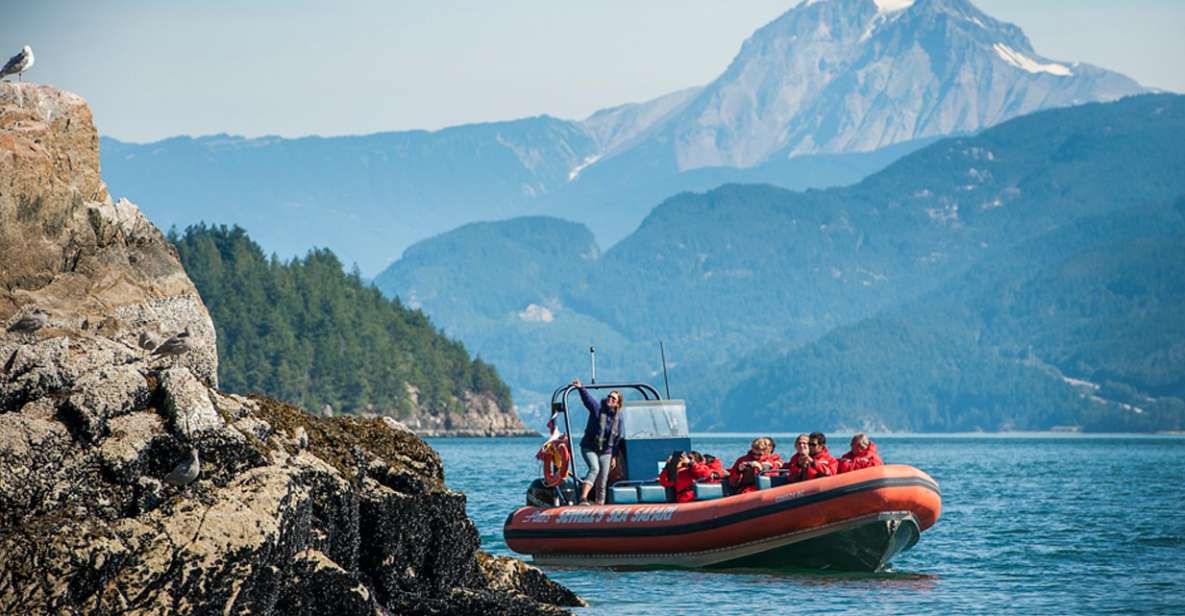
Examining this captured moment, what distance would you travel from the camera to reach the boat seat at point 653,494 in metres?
28.9

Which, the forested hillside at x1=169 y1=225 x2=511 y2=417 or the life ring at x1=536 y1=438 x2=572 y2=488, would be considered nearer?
the life ring at x1=536 y1=438 x2=572 y2=488

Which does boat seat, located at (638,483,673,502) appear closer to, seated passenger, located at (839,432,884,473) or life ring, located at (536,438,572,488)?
life ring, located at (536,438,572,488)

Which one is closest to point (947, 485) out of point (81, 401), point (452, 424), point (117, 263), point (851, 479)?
point (851, 479)

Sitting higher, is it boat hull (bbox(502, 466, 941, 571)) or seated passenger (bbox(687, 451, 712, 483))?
seated passenger (bbox(687, 451, 712, 483))

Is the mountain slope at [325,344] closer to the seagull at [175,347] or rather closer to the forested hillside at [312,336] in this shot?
the forested hillside at [312,336]

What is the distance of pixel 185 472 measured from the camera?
16.6m

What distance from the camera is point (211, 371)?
21.1 meters

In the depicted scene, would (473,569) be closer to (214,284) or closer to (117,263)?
(117,263)

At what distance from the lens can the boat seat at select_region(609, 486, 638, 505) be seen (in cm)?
2936

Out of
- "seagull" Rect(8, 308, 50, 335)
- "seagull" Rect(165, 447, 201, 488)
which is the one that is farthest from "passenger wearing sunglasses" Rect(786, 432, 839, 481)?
"seagull" Rect(165, 447, 201, 488)

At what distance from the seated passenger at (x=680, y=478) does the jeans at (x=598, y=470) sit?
108 centimetres

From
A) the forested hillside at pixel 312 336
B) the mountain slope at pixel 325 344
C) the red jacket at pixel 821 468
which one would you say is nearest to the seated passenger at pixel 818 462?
the red jacket at pixel 821 468

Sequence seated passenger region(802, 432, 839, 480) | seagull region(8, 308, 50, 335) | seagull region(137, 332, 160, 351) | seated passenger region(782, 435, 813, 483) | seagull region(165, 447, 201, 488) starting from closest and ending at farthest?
seagull region(165, 447, 201, 488)
seagull region(8, 308, 50, 335)
seagull region(137, 332, 160, 351)
seated passenger region(782, 435, 813, 483)
seated passenger region(802, 432, 839, 480)

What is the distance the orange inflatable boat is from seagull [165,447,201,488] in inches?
466
